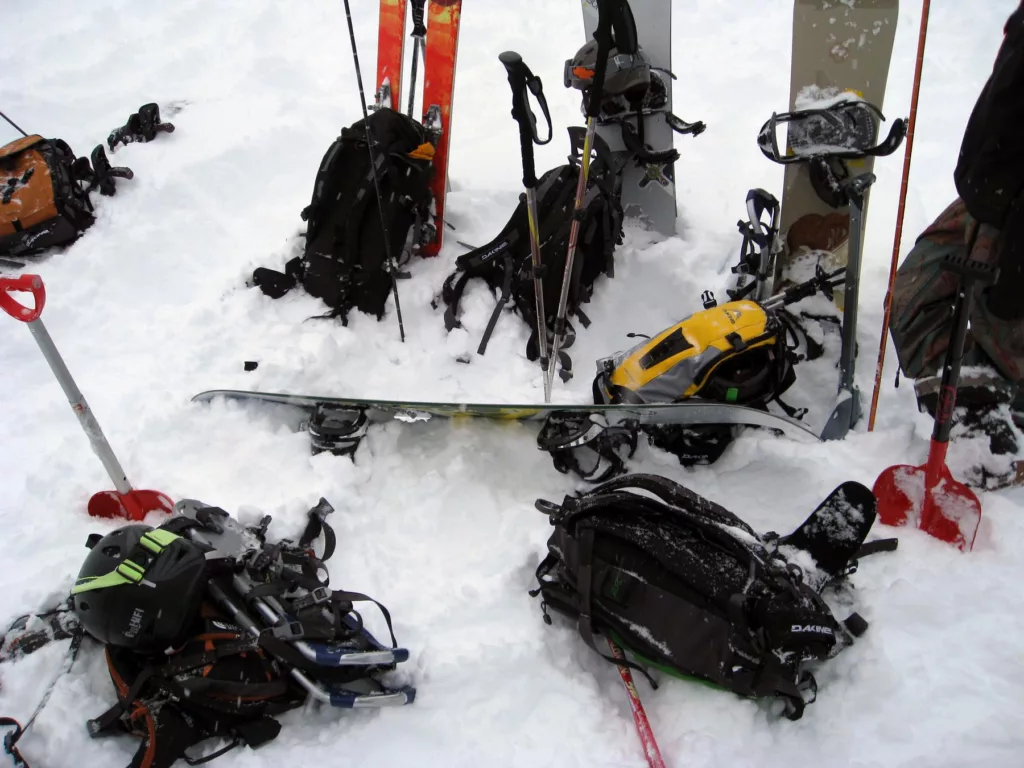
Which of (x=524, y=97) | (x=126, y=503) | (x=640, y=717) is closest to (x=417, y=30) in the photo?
(x=524, y=97)

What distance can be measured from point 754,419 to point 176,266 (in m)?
3.08

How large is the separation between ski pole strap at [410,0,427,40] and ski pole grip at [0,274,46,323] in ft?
7.17

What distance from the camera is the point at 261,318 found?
10.6 feet

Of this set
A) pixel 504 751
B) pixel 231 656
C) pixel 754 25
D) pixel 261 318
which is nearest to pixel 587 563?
pixel 504 751

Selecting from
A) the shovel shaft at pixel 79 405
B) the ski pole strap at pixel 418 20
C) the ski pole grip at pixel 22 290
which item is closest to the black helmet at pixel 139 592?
the shovel shaft at pixel 79 405

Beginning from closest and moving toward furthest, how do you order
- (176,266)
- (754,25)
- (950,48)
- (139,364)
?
(139,364)
(176,266)
(950,48)
(754,25)

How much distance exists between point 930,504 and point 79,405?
2641 mm

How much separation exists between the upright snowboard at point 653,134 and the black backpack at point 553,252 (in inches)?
11.2

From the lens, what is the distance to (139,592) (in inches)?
67.2

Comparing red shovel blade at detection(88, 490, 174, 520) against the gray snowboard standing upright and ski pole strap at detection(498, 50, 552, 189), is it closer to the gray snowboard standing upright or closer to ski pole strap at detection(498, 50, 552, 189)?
ski pole strap at detection(498, 50, 552, 189)

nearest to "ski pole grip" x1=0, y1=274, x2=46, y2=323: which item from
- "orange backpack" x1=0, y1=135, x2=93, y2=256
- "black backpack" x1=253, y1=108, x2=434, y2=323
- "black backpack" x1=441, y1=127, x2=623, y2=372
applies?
"black backpack" x1=253, y1=108, x2=434, y2=323

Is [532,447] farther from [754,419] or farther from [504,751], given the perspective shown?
[504,751]

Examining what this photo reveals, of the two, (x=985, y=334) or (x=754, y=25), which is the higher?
(x=754, y=25)

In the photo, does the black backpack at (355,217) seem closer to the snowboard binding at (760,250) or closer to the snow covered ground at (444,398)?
the snow covered ground at (444,398)
